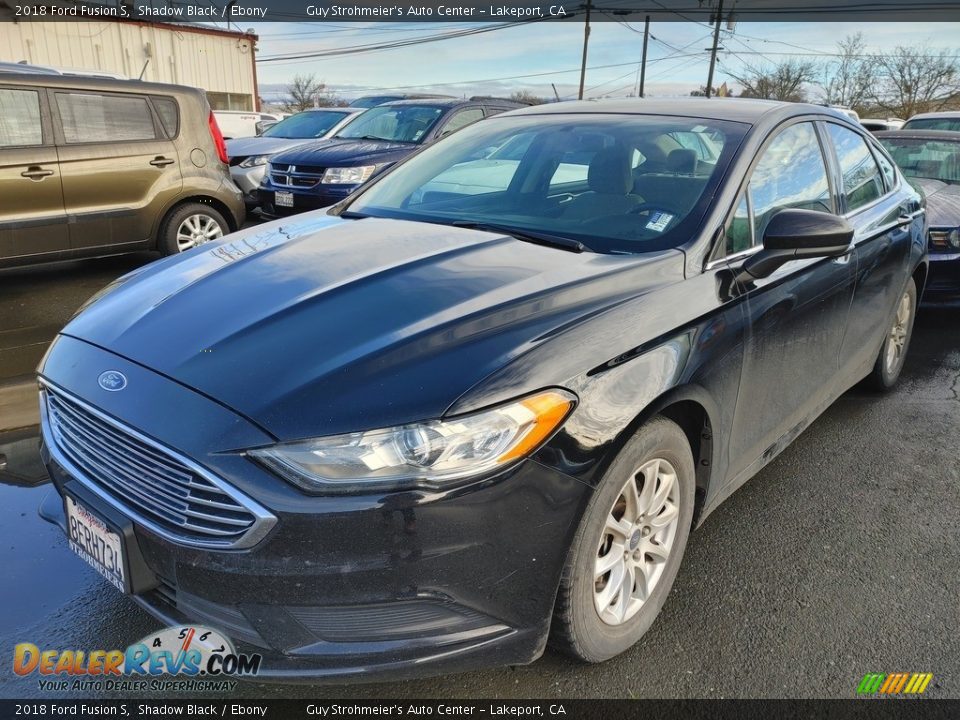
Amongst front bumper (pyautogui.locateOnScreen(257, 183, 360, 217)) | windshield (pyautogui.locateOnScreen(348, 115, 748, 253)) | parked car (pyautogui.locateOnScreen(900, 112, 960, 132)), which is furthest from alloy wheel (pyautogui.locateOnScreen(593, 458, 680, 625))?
parked car (pyautogui.locateOnScreen(900, 112, 960, 132))

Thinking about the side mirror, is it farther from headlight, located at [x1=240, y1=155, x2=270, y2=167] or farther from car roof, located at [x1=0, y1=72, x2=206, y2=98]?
headlight, located at [x1=240, y1=155, x2=270, y2=167]

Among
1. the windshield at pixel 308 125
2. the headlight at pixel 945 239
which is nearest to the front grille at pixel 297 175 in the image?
the windshield at pixel 308 125

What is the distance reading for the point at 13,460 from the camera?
10.9 feet

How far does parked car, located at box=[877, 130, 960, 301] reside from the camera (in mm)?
5801

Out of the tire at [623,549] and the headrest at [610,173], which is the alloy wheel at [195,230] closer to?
the headrest at [610,173]

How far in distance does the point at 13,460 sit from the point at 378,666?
2436 mm

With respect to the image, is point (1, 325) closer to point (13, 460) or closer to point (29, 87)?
point (29, 87)

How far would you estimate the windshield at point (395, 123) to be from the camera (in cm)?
905

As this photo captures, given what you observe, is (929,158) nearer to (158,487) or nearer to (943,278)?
(943,278)

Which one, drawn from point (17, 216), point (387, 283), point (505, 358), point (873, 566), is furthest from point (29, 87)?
point (873, 566)

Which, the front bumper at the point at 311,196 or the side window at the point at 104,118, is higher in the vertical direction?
the side window at the point at 104,118

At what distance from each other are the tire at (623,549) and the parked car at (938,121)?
10.3m

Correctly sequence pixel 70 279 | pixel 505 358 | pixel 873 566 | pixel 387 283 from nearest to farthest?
pixel 505 358, pixel 387 283, pixel 873 566, pixel 70 279

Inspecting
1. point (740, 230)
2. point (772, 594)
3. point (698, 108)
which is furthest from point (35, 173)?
point (772, 594)
